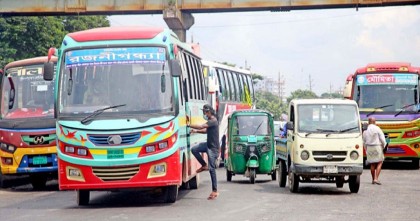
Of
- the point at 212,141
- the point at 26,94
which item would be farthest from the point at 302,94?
the point at 212,141

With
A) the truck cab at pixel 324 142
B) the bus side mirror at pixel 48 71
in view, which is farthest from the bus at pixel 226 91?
the bus side mirror at pixel 48 71

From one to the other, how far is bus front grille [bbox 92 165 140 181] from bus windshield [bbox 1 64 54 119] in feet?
21.9

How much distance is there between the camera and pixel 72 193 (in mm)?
21672

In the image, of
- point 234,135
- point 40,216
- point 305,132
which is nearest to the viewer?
point 40,216

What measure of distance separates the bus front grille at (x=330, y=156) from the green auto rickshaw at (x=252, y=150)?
3850 millimetres

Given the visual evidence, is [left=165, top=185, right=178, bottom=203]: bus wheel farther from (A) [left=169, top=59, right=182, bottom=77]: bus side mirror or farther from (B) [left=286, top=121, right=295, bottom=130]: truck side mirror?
(B) [left=286, top=121, right=295, bottom=130]: truck side mirror

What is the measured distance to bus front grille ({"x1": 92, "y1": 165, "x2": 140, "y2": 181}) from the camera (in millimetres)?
16188

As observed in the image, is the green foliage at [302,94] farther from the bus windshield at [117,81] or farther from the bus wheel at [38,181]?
the bus windshield at [117,81]

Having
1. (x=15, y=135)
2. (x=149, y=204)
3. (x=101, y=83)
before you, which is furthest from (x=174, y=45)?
(x=15, y=135)

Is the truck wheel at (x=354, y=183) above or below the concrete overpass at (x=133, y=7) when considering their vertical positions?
below

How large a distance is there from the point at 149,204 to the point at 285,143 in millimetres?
5594

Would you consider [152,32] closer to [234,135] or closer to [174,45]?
[174,45]

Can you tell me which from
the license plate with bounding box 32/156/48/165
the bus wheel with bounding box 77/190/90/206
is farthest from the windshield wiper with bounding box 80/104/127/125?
the license plate with bounding box 32/156/48/165

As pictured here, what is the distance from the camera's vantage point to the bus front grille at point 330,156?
20.1m
